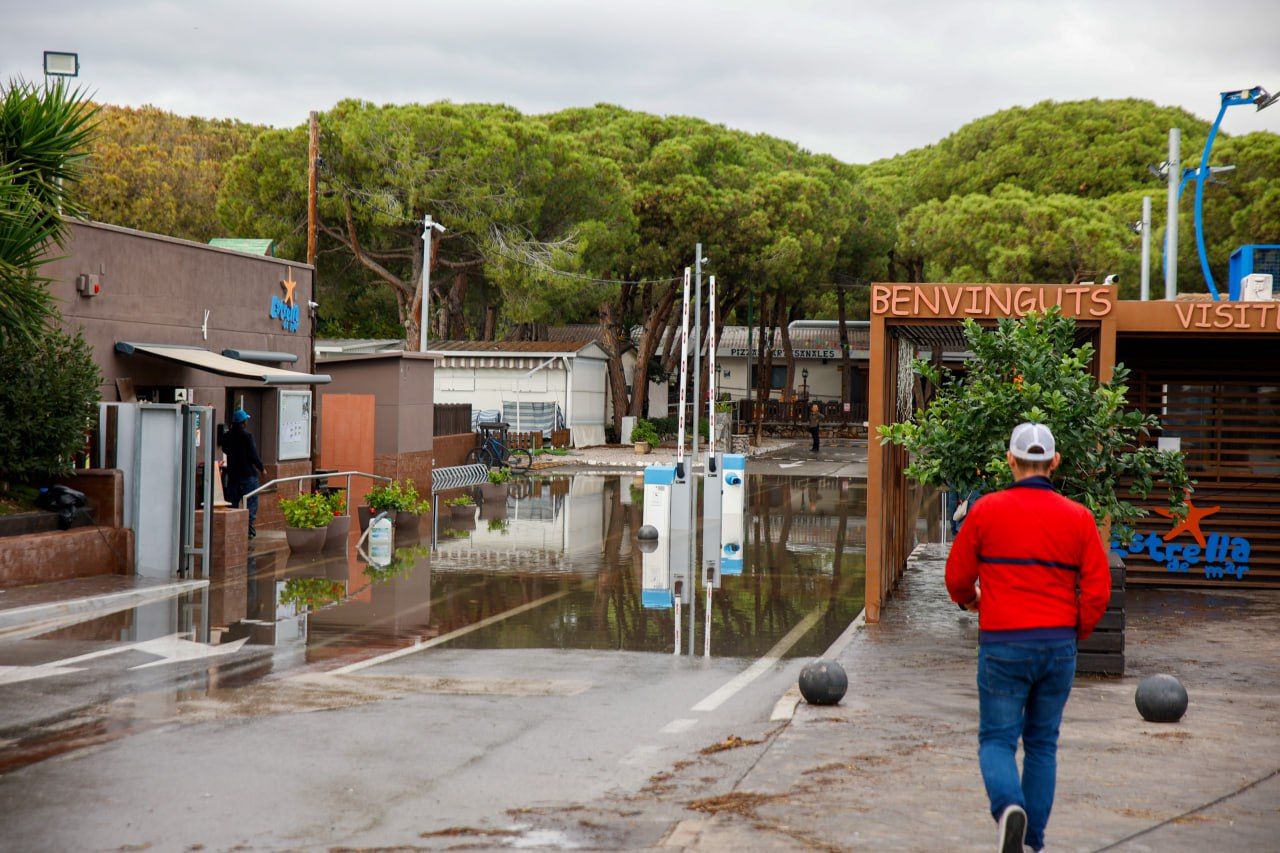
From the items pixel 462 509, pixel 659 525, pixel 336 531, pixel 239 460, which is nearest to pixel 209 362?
pixel 239 460

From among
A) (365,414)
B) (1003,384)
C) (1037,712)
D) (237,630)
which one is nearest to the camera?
(1037,712)

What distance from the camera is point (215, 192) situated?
165 feet

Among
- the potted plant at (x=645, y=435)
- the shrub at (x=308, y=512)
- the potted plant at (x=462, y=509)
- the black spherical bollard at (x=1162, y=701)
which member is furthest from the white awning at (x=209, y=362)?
the potted plant at (x=645, y=435)

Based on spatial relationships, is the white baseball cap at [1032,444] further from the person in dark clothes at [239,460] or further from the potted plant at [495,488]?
→ the potted plant at [495,488]

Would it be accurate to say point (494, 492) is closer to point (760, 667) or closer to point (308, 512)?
point (308, 512)

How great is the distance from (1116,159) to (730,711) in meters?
49.6

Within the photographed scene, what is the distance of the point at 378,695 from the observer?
9.03 meters

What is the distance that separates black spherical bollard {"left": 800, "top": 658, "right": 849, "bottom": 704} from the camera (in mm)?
8234

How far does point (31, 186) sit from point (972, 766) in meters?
12.4

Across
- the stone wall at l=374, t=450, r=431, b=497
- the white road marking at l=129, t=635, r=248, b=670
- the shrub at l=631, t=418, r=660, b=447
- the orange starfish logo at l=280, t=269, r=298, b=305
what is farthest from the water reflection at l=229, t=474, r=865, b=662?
the shrub at l=631, t=418, r=660, b=447

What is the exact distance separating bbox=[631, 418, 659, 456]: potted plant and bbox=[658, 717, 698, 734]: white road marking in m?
37.1

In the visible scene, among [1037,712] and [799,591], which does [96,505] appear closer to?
[799,591]

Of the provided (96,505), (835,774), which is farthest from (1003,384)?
(96,505)

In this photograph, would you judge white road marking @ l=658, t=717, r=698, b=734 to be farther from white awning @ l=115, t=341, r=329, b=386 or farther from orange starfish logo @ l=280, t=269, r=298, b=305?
orange starfish logo @ l=280, t=269, r=298, b=305
